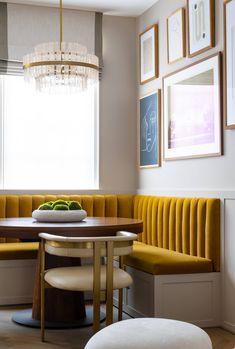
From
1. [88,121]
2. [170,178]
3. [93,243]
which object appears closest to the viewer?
[93,243]

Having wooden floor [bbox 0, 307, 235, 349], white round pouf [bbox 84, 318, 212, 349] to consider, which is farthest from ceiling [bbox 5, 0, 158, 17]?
white round pouf [bbox 84, 318, 212, 349]

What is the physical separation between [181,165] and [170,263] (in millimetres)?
1207

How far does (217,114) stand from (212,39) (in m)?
0.61

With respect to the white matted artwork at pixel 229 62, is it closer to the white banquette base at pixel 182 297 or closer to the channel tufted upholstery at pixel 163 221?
the channel tufted upholstery at pixel 163 221

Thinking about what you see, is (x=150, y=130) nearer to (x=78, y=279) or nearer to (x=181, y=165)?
(x=181, y=165)

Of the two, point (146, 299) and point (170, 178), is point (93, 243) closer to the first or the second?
point (146, 299)

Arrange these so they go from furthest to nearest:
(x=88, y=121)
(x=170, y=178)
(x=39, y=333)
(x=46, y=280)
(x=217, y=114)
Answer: (x=88, y=121), (x=170, y=178), (x=217, y=114), (x=39, y=333), (x=46, y=280)

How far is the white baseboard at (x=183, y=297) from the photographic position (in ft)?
13.4

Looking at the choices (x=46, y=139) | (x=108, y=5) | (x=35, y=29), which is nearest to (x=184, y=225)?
(x=46, y=139)

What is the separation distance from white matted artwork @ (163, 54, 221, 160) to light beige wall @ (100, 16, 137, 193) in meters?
0.90

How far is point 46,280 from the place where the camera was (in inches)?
145

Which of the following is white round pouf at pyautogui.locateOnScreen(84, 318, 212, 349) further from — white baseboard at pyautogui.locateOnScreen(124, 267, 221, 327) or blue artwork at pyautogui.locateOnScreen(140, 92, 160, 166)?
blue artwork at pyautogui.locateOnScreen(140, 92, 160, 166)

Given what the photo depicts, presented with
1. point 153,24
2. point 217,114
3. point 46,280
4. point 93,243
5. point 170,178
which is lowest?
point 46,280

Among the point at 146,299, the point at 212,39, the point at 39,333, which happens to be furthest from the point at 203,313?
the point at 212,39
